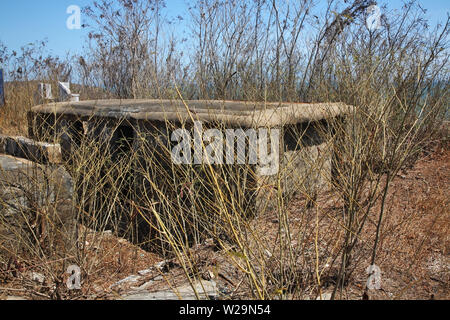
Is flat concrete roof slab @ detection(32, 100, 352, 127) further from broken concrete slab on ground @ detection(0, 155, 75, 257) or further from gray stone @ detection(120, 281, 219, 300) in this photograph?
gray stone @ detection(120, 281, 219, 300)

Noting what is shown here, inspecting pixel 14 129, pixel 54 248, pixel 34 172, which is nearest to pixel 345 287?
pixel 54 248

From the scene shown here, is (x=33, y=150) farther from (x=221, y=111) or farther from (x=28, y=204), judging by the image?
(x=221, y=111)

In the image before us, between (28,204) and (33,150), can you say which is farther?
(33,150)

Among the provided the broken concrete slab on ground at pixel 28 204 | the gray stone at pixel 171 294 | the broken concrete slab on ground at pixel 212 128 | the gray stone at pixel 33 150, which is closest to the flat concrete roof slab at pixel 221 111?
the broken concrete slab on ground at pixel 212 128

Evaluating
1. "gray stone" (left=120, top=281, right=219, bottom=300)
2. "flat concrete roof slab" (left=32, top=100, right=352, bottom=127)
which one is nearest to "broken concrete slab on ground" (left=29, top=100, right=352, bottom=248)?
"flat concrete roof slab" (left=32, top=100, right=352, bottom=127)

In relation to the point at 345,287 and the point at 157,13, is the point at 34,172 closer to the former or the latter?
the point at 345,287

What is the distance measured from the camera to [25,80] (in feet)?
24.2

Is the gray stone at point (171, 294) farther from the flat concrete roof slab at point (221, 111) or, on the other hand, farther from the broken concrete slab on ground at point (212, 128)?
the flat concrete roof slab at point (221, 111)

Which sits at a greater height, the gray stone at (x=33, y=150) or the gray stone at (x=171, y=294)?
the gray stone at (x=33, y=150)

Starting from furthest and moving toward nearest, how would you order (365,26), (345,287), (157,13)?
(157,13), (365,26), (345,287)

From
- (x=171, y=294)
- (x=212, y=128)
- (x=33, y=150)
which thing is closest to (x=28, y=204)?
(x=33, y=150)
